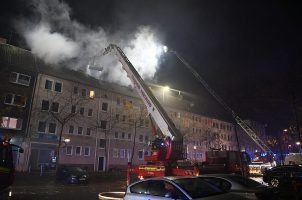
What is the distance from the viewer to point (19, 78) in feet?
126

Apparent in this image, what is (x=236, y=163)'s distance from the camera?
75.0ft

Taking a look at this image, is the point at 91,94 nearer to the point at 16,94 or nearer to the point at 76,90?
the point at 76,90

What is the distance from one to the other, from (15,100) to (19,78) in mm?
3098

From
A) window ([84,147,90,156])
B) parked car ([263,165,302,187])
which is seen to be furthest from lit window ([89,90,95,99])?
parked car ([263,165,302,187])

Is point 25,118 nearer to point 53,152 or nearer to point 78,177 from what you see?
point 53,152

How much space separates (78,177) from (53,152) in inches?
641

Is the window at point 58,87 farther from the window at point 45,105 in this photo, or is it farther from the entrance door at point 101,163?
the entrance door at point 101,163

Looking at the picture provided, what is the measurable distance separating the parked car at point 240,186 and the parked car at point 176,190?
4.40ft

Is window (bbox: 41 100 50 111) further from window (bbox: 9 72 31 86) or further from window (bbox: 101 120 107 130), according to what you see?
window (bbox: 101 120 107 130)

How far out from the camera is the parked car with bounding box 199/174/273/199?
940 centimetres

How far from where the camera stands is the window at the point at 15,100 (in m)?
36.9

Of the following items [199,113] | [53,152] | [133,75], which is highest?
[199,113]

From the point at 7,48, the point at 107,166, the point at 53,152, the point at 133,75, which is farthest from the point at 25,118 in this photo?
the point at 133,75

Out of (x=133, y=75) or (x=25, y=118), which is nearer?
(x=133, y=75)
